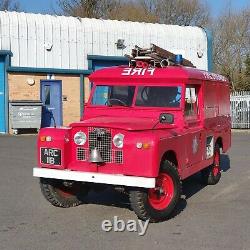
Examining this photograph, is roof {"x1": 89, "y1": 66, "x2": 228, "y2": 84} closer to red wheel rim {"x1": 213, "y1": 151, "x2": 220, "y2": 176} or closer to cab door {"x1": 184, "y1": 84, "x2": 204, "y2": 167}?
cab door {"x1": 184, "y1": 84, "x2": 204, "y2": 167}

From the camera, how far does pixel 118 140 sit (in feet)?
22.0

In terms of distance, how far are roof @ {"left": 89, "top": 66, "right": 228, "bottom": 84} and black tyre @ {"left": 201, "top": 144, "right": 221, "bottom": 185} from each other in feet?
6.18

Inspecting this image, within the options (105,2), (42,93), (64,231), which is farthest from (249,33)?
(64,231)

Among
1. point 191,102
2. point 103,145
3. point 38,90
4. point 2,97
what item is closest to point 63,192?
point 103,145

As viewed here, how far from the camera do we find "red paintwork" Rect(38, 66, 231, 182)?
6543mm

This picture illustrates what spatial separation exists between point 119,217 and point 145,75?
243 cm

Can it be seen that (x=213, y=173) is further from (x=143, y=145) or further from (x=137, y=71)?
(x=143, y=145)

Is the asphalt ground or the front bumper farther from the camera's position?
the front bumper

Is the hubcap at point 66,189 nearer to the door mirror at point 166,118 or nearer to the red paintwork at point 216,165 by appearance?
the door mirror at point 166,118

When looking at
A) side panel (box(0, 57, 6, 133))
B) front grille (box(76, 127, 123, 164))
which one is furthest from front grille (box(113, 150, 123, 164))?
side panel (box(0, 57, 6, 133))

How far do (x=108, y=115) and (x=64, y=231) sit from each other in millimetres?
2344

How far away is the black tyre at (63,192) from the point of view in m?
7.39

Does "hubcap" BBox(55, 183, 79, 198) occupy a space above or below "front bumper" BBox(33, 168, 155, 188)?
below

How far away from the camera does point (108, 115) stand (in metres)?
8.04
